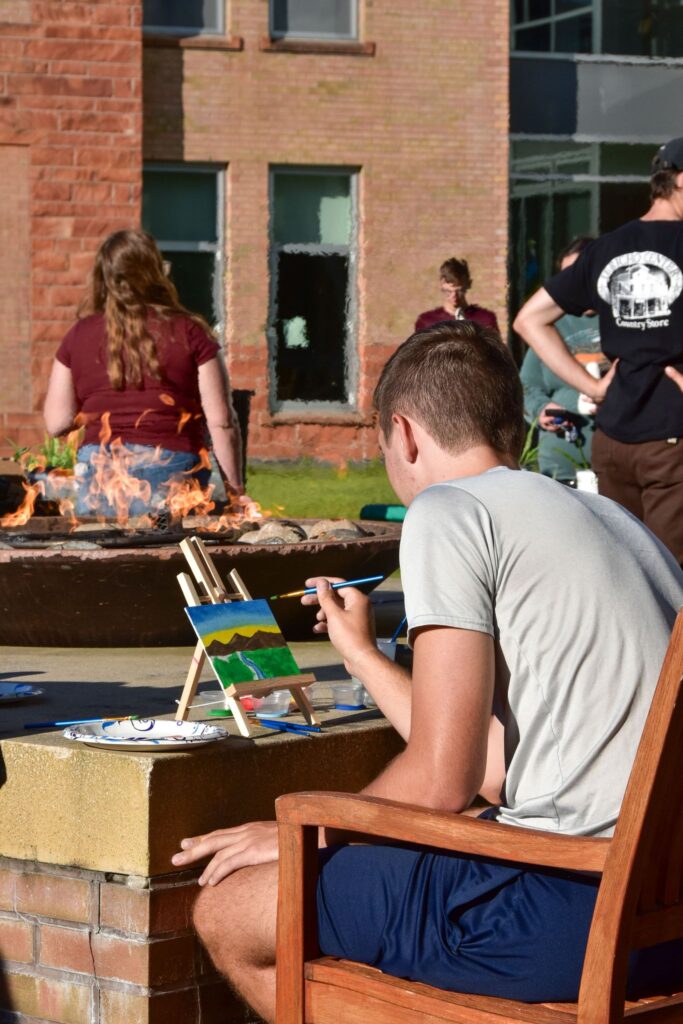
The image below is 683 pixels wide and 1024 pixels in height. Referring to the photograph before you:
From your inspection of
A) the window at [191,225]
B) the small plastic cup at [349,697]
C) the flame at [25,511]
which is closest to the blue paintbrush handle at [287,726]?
the small plastic cup at [349,697]

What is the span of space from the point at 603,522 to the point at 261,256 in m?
15.9

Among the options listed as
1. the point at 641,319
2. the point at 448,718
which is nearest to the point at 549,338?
the point at 641,319

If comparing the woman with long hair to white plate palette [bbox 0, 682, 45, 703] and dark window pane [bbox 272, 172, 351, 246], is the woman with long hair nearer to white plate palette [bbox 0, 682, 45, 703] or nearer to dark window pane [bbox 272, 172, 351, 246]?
white plate palette [bbox 0, 682, 45, 703]

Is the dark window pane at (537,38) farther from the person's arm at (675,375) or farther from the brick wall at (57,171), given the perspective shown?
the person's arm at (675,375)

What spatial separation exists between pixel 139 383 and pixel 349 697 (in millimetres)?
2261

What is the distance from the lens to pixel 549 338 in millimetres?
6438

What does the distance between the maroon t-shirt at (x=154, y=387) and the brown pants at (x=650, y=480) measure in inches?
57.2

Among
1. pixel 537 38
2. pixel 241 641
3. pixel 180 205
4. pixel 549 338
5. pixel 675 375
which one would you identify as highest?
pixel 537 38

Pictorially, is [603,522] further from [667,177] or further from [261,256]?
[261,256]

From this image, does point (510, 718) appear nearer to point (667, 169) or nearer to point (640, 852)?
point (640, 852)

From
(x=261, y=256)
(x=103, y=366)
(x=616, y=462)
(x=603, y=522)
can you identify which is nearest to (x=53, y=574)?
(x=103, y=366)

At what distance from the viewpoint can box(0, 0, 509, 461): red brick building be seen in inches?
715

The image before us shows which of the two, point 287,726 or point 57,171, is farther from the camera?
point 57,171

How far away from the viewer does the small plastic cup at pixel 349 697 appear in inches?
171
